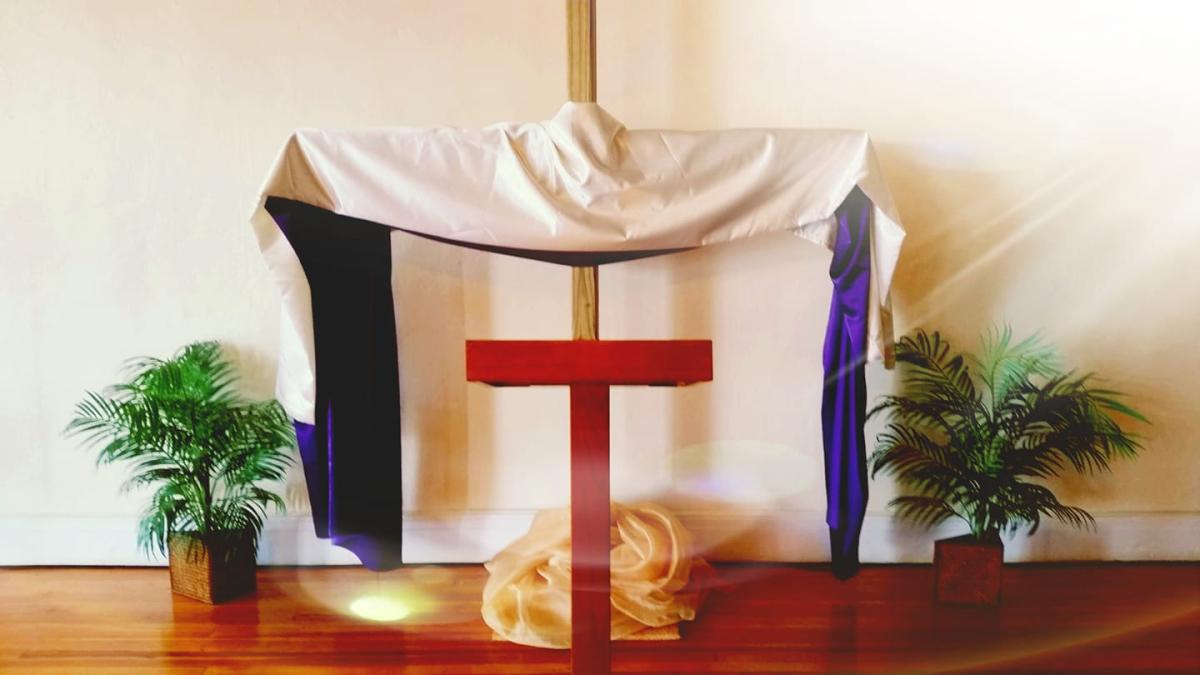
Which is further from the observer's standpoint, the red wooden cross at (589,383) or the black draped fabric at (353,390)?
the black draped fabric at (353,390)

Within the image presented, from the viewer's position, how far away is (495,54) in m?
2.64

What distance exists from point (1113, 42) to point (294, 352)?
107 inches

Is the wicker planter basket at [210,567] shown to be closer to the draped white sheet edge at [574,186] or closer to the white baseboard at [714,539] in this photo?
the white baseboard at [714,539]

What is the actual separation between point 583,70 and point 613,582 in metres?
1.44

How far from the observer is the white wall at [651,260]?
2643mm

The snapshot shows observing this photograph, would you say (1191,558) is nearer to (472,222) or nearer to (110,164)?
(472,222)

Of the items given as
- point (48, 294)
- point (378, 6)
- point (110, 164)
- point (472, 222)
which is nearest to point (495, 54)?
point (378, 6)

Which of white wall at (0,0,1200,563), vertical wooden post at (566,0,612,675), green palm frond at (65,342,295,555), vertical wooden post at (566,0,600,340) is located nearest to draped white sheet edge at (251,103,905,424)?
vertical wooden post at (566,0,600,340)

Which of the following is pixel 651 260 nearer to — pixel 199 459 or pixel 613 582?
pixel 613 582

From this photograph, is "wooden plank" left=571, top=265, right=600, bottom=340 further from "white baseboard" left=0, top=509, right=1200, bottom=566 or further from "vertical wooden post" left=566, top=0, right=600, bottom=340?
"white baseboard" left=0, top=509, right=1200, bottom=566

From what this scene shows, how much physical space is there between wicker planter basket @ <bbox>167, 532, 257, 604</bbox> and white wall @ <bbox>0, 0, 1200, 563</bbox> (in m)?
0.23

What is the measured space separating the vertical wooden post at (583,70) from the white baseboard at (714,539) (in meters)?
0.78

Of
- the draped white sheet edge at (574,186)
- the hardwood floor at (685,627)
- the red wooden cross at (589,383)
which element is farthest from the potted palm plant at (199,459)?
the red wooden cross at (589,383)

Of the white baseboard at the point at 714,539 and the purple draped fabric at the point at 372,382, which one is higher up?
the purple draped fabric at the point at 372,382
